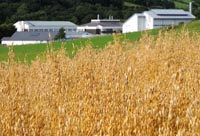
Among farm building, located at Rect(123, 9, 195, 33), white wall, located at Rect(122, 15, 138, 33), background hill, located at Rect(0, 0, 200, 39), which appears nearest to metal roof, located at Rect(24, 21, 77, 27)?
background hill, located at Rect(0, 0, 200, 39)

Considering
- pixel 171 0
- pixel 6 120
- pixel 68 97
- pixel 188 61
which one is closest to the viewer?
pixel 6 120

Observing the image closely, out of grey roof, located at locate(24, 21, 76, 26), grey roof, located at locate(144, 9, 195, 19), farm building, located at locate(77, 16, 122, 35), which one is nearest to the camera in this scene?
grey roof, located at locate(144, 9, 195, 19)

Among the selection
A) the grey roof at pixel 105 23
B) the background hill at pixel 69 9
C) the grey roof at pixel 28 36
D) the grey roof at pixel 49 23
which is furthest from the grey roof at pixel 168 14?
the grey roof at pixel 28 36

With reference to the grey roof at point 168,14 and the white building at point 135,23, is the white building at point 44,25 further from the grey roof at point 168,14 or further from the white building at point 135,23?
the grey roof at point 168,14

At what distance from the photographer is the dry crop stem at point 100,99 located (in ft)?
9.35

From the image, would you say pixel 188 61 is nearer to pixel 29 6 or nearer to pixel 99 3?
pixel 29 6

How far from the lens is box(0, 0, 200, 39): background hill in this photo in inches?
3761

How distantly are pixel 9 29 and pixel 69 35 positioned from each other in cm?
987

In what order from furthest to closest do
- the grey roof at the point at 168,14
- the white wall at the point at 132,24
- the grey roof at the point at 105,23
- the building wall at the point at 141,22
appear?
the grey roof at the point at 105,23, the grey roof at the point at 168,14, the building wall at the point at 141,22, the white wall at the point at 132,24

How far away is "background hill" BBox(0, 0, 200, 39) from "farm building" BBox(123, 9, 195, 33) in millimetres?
8737

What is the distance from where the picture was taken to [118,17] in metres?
108

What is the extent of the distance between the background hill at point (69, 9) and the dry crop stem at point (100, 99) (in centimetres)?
8439

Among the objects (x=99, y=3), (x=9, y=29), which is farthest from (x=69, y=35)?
(x=99, y=3)

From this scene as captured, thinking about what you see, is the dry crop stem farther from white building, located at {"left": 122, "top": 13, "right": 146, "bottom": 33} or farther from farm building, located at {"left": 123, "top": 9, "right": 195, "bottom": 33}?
white building, located at {"left": 122, "top": 13, "right": 146, "bottom": 33}
